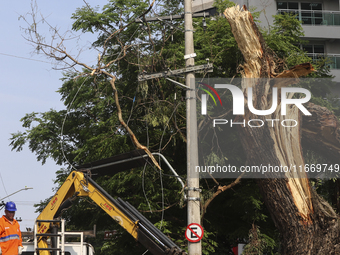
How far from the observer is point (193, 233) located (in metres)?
10.9

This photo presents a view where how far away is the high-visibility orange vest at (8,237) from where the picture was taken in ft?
24.7

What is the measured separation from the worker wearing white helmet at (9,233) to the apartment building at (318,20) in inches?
987

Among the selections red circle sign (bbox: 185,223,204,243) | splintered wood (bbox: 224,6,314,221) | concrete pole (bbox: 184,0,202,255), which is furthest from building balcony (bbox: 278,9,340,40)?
red circle sign (bbox: 185,223,204,243)

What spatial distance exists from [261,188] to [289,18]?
33.1ft

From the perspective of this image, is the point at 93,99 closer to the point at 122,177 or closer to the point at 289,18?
the point at 122,177

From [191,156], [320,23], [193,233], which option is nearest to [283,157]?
[191,156]

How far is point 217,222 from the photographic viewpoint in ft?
58.4

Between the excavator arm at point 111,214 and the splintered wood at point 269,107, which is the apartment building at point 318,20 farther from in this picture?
the excavator arm at point 111,214

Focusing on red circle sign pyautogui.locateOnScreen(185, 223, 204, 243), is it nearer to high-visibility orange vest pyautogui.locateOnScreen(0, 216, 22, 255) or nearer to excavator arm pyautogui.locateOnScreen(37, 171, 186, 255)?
excavator arm pyautogui.locateOnScreen(37, 171, 186, 255)

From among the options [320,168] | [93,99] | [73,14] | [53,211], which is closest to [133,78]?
[93,99]

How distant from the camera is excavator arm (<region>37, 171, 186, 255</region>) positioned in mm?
9086

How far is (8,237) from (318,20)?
29.0 metres

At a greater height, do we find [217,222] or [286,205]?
[286,205]

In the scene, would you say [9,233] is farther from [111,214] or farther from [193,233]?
[193,233]
